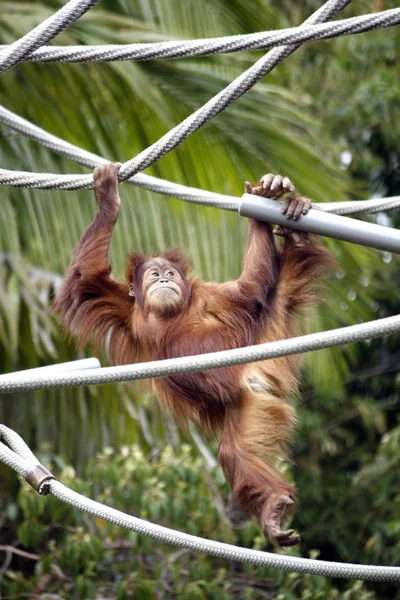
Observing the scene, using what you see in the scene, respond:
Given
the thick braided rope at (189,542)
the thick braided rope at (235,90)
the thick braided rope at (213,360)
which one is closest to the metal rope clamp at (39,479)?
the thick braided rope at (189,542)

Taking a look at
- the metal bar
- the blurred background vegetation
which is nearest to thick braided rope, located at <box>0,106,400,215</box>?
the metal bar

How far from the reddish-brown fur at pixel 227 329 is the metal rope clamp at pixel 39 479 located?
1.13m

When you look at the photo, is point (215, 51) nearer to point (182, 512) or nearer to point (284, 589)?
point (182, 512)

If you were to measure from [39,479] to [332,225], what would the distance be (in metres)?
1.05

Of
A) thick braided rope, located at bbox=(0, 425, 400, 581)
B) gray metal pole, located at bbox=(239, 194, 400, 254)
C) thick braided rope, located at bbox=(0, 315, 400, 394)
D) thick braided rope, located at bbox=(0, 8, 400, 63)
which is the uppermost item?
thick braided rope, located at bbox=(0, 8, 400, 63)

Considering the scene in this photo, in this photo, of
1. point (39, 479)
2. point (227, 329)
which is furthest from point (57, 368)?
point (227, 329)

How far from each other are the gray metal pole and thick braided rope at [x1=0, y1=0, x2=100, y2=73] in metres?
0.65

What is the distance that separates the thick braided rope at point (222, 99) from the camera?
2740 mm

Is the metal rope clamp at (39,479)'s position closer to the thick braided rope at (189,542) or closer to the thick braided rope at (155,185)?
the thick braided rope at (189,542)

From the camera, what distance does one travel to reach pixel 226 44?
2.65 m

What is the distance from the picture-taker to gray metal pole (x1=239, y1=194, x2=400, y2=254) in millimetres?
2584

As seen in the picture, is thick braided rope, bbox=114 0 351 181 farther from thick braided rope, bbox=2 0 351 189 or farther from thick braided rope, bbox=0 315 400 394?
thick braided rope, bbox=0 315 400 394

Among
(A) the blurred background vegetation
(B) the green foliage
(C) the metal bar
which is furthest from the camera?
(A) the blurred background vegetation

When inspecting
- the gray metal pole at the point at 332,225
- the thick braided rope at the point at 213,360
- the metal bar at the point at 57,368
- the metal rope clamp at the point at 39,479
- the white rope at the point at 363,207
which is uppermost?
the white rope at the point at 363,207
